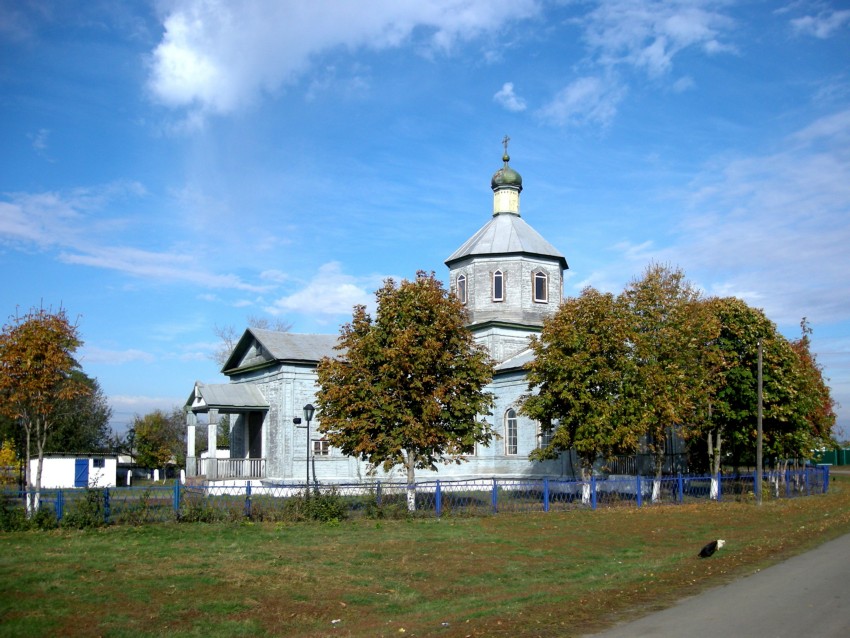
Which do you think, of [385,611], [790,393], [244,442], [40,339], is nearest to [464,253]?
[244,442]

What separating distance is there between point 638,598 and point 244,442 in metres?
29.6

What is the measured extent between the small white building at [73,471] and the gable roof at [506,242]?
21364 mm

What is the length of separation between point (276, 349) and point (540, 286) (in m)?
14.1

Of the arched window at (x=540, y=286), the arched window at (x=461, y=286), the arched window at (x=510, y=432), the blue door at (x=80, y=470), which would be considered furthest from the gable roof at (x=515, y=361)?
the blue door at (x=80, y=470)

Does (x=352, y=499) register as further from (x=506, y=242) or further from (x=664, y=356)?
(x=506, y=242)

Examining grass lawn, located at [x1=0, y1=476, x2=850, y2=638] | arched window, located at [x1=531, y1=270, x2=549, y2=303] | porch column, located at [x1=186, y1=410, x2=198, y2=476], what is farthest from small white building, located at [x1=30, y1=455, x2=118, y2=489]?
arched window, located at [x1=531, y1=270, x2=549, y2=303]

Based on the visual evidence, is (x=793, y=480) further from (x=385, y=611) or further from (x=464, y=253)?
(x=385, y=611)

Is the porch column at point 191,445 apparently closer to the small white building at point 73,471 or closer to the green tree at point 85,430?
the small white building at point 73,471

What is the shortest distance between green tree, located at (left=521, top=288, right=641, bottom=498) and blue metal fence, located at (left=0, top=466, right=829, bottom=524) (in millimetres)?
1598

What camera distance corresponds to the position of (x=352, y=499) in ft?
79.6

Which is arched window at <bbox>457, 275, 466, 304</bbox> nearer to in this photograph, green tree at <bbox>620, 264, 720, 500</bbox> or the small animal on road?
green tree at <bbox>620, 264, 720, 500</bbox>

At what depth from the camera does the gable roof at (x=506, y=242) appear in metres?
40.3

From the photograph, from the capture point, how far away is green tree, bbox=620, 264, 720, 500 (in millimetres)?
26969

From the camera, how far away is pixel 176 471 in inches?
2216
